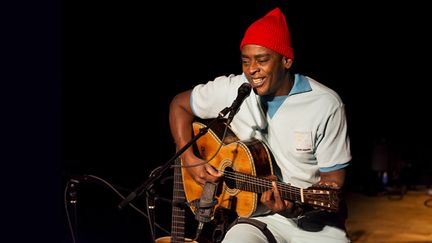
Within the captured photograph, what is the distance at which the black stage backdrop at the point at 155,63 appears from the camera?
5.77 m

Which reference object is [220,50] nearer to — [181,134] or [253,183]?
[181,134]

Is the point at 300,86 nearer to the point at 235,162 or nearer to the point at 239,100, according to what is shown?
the point at 239,100

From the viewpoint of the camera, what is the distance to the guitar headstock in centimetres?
293

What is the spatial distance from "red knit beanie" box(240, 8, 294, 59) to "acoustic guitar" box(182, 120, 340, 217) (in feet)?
1.92

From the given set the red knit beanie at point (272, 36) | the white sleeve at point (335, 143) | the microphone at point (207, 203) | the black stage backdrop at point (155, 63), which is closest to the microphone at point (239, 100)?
the red knit beanie at point (272, 36)

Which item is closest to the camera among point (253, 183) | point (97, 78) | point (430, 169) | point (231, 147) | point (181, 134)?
point (253, 183)

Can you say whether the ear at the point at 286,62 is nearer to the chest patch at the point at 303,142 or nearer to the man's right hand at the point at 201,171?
Result: the chest patch at the point at 303,142

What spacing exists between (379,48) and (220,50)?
7.05ft

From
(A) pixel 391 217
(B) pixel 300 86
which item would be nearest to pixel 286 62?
(B) pixel 300 86

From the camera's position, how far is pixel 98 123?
240 inches

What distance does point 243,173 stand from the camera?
351cm

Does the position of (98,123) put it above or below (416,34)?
below

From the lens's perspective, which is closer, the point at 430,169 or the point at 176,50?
the point at 176,50

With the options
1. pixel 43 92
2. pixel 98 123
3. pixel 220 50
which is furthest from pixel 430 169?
pixel 43 92
